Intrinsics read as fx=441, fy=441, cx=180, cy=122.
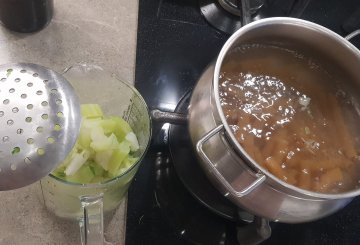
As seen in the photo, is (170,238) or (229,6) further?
(229,6)

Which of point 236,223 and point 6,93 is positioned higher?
point 6,93

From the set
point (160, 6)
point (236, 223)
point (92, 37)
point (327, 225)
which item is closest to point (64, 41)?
point (92, 37)

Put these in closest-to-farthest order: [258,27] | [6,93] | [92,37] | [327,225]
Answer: [6,93]
[258,27]
[327,225]
[92,37]

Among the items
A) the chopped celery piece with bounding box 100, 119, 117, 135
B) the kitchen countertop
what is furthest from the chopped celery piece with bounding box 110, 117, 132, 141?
the kitchen countertop

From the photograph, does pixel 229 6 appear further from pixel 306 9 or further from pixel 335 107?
pixel 335 107

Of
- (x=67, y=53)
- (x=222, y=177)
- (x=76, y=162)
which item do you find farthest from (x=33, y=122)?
(x=67, y=53)

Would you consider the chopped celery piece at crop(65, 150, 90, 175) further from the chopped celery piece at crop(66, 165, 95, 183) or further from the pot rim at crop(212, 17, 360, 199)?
the pot rim at crop(212, 17, 360, 199)
